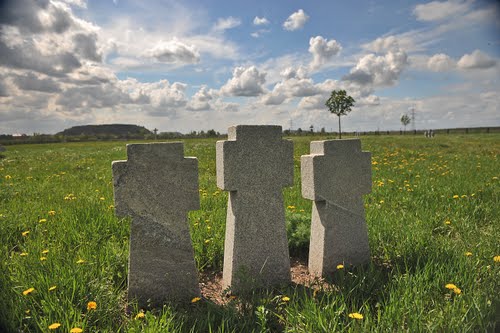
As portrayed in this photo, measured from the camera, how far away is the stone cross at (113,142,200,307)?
3.06 meters

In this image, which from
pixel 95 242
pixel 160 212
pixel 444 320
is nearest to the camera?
pixel 444 320

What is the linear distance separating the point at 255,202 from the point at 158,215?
0.99m

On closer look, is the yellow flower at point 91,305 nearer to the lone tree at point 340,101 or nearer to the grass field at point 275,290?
the grass field at point 275,290

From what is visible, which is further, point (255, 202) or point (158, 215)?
point (255, 202)

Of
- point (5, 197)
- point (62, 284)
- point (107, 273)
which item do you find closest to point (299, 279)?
point (107, 273)

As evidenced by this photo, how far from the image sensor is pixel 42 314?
9.04ft

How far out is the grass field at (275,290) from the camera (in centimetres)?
263

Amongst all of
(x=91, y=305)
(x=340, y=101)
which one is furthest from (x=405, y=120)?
(x=91, y=305)

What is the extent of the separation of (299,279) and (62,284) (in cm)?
242

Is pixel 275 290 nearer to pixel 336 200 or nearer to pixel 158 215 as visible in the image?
pixel 336 200

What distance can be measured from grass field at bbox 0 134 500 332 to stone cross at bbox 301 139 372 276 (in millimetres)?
228

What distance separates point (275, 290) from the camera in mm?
3594

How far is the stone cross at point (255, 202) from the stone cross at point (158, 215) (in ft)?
1.25

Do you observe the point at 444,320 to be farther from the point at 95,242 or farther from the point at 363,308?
the point at 95,242
